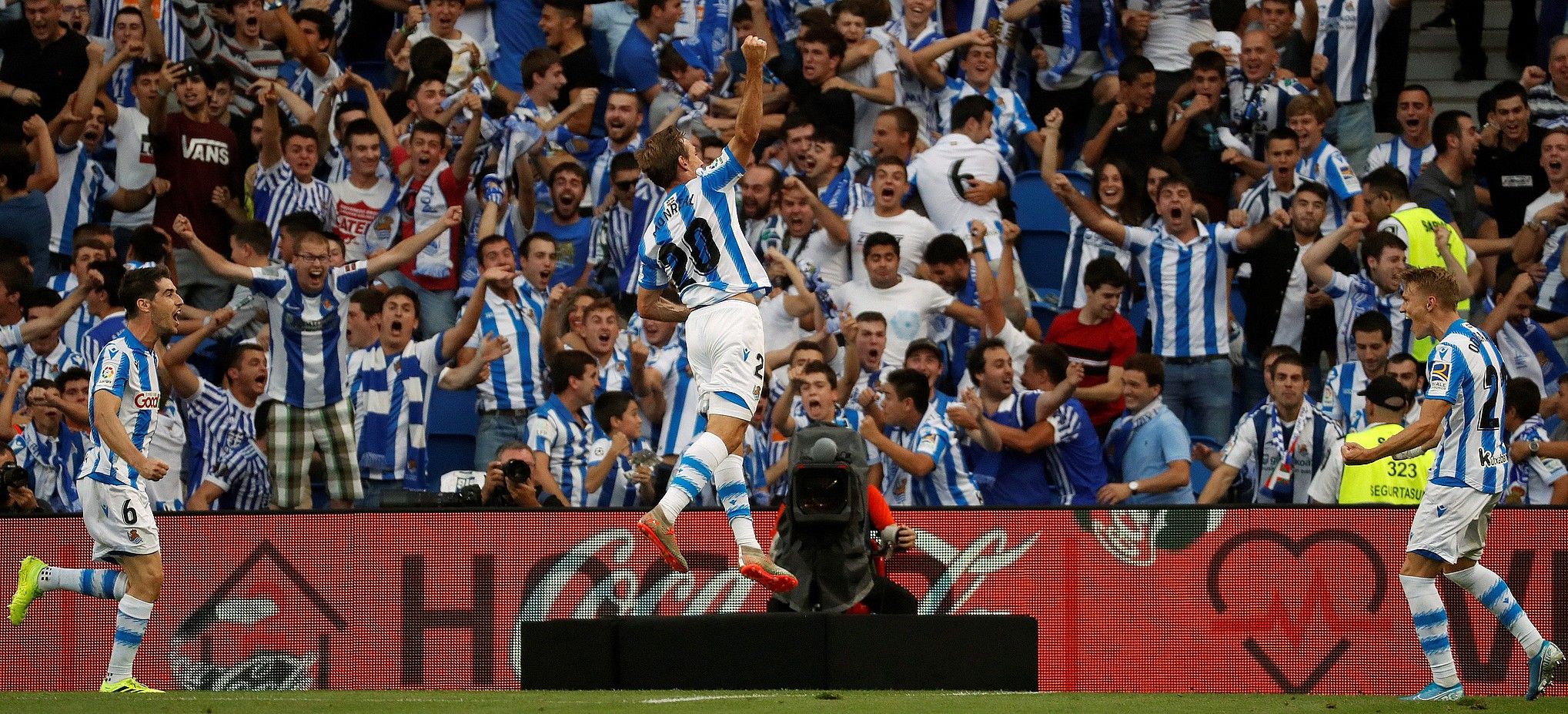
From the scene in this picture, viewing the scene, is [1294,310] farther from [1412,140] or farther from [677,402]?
[677,402]

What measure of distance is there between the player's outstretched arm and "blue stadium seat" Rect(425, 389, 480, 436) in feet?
17.3

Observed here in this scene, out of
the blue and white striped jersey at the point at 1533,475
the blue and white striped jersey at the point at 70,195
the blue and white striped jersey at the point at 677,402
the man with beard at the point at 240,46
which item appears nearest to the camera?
the blue and white striped jersey at the point at 1533,475

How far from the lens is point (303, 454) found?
12836 millimetres

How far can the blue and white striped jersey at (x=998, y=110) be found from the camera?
15.2m

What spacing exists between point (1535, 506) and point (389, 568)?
6385mm

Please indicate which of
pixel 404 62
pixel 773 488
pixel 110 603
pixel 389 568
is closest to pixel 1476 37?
pixel 773 488

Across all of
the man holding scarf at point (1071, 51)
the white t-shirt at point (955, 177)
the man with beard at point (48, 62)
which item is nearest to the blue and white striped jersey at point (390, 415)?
the white t-shirt at point (955, 177)

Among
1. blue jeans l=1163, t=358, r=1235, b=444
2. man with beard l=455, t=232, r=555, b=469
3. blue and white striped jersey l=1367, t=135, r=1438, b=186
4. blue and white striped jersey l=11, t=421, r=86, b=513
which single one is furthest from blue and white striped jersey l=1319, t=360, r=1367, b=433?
→ blue and white striped jersey l=11, t=421, r=86, b=513

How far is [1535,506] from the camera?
10.4 m

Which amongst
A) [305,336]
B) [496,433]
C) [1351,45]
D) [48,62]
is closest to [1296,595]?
[496,433]

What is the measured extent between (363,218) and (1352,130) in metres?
7.91

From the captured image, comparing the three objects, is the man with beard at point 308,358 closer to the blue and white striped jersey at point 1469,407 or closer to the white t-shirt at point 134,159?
the white t-shirt at point 134,159

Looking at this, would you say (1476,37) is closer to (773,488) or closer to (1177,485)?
(1177,485)

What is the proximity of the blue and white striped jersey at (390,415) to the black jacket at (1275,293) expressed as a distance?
581 cm
